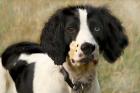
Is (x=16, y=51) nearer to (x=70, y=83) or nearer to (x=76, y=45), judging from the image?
(x=70, y=83)

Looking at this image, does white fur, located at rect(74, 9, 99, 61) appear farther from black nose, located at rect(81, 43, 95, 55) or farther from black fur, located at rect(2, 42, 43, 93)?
black fur, located at rect(2, 42, 43, 93)

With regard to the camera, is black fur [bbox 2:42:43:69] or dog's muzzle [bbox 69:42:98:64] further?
black fur [bbox 2:42:43:69]

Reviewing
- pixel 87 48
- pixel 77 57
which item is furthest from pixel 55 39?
pixel 87 48

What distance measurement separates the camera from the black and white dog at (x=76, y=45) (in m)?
7.15

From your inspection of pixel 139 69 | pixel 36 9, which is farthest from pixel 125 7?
pixel 139 69

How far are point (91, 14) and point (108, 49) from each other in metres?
0.39

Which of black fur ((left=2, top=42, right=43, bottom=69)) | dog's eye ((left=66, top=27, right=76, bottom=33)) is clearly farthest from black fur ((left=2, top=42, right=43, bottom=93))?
A: dog's eye ((left=66, top=27, right=76, bottom=33))

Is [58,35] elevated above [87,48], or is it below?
below

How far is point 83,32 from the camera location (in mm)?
7156

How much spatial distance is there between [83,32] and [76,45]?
142mm

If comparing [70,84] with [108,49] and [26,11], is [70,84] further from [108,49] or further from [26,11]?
[26,11]

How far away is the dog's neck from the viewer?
24.3 ft

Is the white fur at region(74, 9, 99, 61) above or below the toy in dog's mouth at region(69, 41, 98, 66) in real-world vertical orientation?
above

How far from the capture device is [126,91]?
9469mm
